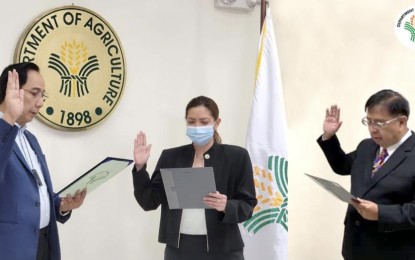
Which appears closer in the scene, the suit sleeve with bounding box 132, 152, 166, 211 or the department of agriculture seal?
the suit sleeve with bounding box 132, 152, 166, 211

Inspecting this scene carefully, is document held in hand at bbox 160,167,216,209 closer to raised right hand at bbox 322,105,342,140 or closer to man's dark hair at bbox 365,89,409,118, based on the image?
raised right hand at bbox 322,105,342,140

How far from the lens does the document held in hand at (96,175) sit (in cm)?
245

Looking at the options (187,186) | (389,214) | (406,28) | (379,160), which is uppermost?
(406,28)

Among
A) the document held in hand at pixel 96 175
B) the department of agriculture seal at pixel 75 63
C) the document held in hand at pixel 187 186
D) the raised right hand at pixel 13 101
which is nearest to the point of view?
the raised right hand at pixel 13 101

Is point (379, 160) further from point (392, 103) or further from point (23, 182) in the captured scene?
point (23, 182)

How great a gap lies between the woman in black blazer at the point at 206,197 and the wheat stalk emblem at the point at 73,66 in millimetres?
800

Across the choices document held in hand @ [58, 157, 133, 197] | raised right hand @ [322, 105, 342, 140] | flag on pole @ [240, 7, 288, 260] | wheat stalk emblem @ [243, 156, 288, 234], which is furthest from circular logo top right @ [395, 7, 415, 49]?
document held in hand @ [58, 157, 133, 197]

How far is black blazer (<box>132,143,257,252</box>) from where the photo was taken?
2766 millimetres

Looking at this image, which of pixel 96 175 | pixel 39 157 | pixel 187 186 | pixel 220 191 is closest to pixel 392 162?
pixel 220 191

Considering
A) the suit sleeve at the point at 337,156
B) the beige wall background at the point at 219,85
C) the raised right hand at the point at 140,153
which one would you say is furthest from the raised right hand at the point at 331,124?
the beige wall background at the point at 219,85

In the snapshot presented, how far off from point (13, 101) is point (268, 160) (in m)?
2.05

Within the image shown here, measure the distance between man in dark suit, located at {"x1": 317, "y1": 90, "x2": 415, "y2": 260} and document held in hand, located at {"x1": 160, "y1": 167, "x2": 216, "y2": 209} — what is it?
0.67m

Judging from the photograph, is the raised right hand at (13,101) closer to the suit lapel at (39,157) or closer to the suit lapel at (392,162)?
the suit lapel at (39,157)

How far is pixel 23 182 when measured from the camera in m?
2.30
